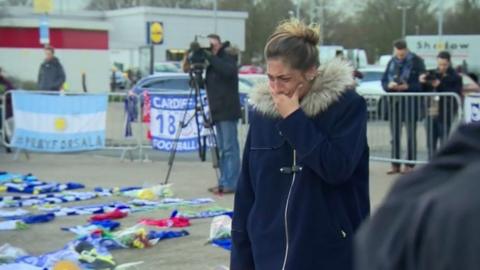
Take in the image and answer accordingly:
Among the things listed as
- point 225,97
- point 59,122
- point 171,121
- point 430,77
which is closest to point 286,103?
point 225,97

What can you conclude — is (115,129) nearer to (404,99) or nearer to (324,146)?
(404,99)

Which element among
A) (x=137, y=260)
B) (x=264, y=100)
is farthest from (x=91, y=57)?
(x=264, y=100)

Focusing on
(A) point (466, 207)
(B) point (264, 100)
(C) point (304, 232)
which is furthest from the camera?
(B) point (264, 100)

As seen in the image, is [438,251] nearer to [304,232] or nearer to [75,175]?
[304,232]

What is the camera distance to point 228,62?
9.66 m

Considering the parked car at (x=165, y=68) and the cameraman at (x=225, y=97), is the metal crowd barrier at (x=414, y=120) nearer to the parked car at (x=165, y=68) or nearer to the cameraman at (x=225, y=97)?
the cameraman at (x=225, y=97)

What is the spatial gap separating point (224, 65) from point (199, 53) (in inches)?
13.7

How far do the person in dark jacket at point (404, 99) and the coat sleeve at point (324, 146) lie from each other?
8.33 metres

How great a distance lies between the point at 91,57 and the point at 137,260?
32592mm

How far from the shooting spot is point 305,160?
3.12 m

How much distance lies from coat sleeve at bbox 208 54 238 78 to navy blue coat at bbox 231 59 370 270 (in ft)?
20.7

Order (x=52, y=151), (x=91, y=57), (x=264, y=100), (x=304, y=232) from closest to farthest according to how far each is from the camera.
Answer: (x=304, y=232), (x=264, y=100), (x=52, y=151), (x=91, y=57)

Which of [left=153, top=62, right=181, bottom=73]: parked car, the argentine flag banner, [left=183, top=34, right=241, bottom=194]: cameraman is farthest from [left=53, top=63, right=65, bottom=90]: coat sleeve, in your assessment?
[left=153, top=62, right=181, bottom=73]: parked car

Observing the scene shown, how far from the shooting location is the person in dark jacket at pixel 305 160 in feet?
10.2
